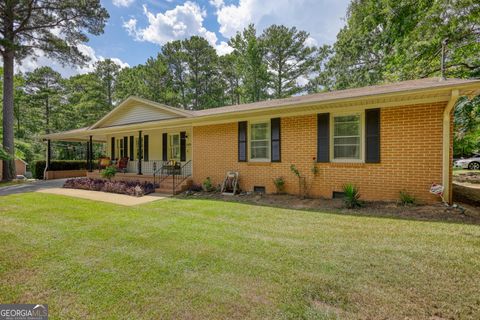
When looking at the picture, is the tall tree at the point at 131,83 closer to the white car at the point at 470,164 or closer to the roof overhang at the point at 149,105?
the roof overhang at the point at 149,105

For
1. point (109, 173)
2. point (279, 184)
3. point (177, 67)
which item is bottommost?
point (279, 184)

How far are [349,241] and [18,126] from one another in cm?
3742

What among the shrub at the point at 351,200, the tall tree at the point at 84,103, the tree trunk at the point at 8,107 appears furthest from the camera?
the tall tree at the point at 84,103

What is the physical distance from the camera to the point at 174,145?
13078 millimetres

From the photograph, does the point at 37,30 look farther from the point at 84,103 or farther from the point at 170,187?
the point at 170,187

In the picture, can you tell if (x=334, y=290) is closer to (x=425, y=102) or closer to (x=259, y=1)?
(x=425, y=102)

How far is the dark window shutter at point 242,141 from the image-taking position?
9.22 m

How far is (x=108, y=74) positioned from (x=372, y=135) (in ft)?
114

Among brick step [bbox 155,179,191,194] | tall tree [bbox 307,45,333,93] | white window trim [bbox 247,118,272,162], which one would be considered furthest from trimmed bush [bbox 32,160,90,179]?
tall tree [bbox 307,45,333,93]

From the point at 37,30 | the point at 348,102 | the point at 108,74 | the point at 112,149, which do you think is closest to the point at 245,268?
the point at 348,102

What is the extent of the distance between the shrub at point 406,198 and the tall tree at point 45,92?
3643cm

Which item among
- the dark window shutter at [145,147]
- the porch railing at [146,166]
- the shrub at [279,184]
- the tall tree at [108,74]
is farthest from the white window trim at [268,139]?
the tall tree at [108,74]

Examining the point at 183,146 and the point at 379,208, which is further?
the point at 183,146

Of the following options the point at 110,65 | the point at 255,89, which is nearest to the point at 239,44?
the point at 255,89
